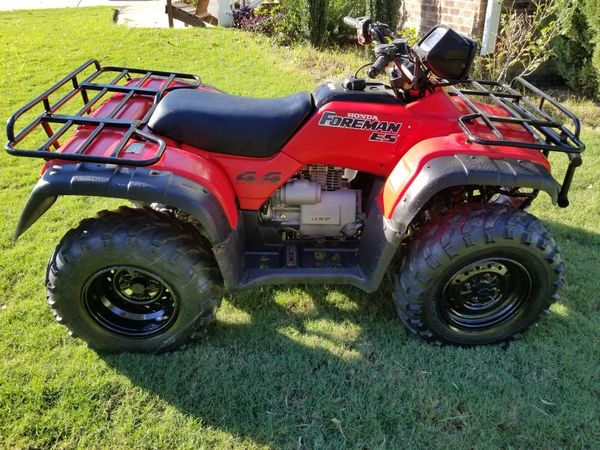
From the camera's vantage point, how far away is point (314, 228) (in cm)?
330

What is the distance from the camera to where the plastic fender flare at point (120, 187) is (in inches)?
102

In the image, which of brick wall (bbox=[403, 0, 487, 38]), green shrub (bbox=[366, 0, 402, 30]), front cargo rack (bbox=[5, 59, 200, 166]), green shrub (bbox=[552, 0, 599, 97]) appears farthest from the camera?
green shrub (bbox=[366, 0, 402, 30])

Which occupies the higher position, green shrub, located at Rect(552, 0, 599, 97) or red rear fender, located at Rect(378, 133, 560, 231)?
red rear fender, located at Rect(378, 133, 560, 231)

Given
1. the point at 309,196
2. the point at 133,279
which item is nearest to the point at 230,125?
the point at 309,196

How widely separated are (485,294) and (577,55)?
568 centimetres

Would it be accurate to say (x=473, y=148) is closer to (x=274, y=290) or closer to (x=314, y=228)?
(x=314, y=228)

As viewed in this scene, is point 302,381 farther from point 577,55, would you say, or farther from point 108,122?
point 577,55

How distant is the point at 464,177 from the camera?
2674mm

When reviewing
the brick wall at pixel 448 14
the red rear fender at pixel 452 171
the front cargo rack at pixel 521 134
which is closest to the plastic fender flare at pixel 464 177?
the red rear fender at pixel 452 171

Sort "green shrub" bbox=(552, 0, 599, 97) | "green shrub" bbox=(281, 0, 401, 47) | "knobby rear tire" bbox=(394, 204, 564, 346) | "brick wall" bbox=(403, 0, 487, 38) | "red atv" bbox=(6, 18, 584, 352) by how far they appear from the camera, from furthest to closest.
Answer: "green shrub" bbox=(281, 0, 401, 47), "brick wall" bbox=(403, 0, 487, 38), "green shrub" bbox=(552, 0, 599, 97), "knobby rear tire" bbox=(394, 204, 564, 346), "red atv" bbox=(6, 18, 584, 352)

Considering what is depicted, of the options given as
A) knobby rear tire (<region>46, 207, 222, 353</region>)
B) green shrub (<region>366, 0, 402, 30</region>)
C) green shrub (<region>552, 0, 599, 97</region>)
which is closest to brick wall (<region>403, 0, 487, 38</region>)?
green shrub (<region>366, 0, 402, 30</region>)

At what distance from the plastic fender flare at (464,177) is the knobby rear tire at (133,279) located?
1.14m

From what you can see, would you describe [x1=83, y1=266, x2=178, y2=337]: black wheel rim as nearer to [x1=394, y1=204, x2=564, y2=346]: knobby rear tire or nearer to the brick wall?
[x1=394, y1=204, x2=564, y2=346]: knobby rear tire

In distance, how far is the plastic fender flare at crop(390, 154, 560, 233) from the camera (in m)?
2.68
